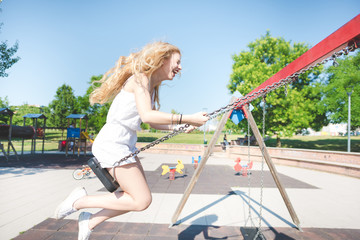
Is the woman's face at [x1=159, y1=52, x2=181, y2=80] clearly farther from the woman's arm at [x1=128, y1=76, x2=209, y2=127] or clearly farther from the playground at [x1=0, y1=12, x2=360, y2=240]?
the playground at [x1=0, y1=12, x2=360, y2=240]

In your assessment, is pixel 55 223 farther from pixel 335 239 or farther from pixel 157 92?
pixel 335 239

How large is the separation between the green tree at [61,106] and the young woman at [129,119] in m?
42.0

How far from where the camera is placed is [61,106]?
40000 millimetres

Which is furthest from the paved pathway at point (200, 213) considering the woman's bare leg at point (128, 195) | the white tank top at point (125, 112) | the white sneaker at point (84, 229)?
the white tank top at point (125, 112)

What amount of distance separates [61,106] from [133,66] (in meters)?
44.3

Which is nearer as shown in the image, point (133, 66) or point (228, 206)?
point (133, 66)

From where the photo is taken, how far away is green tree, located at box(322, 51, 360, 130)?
16.8 m

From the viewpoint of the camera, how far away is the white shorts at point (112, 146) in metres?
1.73

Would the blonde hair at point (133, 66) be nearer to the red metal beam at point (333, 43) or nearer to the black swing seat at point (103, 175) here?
the black swing seat at point (103, 175)

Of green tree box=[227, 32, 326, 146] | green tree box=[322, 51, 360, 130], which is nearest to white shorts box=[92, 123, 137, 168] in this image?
green tree box=[227, 32, 326, 146]

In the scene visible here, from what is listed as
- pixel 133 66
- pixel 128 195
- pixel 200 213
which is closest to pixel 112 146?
pixel 128 195

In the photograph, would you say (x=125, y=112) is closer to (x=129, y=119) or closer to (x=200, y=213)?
(x=129, y=119)

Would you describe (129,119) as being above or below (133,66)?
below

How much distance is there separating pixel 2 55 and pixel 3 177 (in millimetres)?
11706
